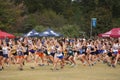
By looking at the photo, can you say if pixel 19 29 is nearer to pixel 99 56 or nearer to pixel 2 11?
pixel 2 11

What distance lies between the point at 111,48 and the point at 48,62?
4.63 metres

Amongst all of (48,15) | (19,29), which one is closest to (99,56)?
(19,29)

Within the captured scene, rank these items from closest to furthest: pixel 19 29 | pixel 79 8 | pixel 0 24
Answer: pixel 0 24
pixel 19 29
pixel 79 8

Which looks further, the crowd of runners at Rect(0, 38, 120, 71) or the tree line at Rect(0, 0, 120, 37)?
the tree line at Rect(0, 0, 120, 37)

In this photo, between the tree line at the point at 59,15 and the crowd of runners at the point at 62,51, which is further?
the tree line at the point at 59,15

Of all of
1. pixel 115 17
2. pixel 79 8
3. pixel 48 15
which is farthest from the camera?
pixel 79 8

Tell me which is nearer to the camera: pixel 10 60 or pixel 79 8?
pixel 10 60

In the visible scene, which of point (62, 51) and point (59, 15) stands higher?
point (62, 51)

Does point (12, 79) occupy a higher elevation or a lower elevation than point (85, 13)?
higher

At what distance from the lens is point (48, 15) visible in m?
75.9

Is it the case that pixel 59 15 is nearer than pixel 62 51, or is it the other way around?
pixel 62 51

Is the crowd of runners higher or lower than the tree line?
higher

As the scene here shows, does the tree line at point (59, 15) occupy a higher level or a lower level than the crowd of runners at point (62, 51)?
lower

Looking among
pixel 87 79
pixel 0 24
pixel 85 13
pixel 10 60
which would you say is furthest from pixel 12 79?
pixel 85 13
